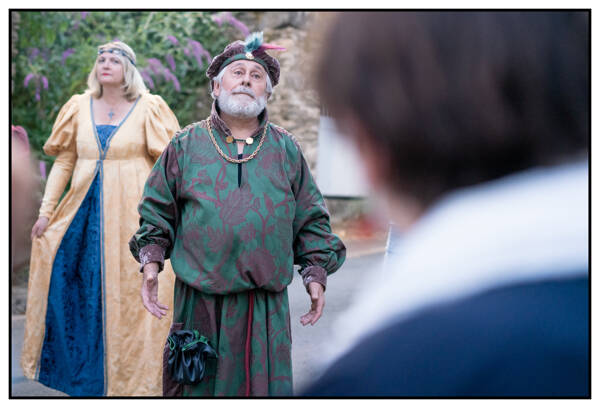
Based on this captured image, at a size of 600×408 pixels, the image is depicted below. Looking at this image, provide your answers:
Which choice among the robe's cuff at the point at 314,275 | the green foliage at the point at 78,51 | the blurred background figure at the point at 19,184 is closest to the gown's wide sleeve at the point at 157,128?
the blurred background figure at the point at 19,184

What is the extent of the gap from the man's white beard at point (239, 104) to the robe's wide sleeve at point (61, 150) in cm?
131

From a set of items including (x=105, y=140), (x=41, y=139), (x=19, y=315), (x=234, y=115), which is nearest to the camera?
(x=234, y=115)

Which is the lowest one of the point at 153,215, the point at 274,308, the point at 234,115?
the point at 274,308

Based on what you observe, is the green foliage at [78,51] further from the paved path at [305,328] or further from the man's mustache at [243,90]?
the man's mustache at [243,90]

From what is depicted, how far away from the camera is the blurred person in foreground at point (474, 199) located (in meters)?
0.65

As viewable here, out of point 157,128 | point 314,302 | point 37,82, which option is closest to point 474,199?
point 314,302

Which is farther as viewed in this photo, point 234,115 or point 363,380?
point 234,115

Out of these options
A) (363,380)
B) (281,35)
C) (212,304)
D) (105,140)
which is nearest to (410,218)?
(363,380)

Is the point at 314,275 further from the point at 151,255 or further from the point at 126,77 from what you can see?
the point at 126,77

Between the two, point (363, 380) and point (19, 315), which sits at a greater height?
point (363, 380)

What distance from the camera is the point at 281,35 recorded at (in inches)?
243

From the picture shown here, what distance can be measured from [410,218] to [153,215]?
4.23 ft

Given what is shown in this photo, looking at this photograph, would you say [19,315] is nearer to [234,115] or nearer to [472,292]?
[234,115]

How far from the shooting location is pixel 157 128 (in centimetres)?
287
